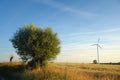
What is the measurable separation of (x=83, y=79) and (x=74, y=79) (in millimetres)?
689

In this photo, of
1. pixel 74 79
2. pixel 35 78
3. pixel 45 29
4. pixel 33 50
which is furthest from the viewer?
pixel 45 29

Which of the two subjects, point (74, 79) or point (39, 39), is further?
point (39, 39)

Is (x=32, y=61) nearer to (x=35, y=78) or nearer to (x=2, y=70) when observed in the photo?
(x=2, y=70)

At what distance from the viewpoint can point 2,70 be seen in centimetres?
3059

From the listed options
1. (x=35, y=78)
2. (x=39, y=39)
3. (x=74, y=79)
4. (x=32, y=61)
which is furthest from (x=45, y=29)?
(x=74, y=79)

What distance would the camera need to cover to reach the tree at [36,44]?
2950cm

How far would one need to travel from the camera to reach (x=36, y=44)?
29578mm

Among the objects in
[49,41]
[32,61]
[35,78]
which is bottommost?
[35,78]

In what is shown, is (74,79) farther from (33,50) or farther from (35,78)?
(33,50)

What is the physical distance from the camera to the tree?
29500 mm

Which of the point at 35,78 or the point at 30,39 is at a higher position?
the point at 30,39

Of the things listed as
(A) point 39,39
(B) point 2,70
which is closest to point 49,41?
(A) point 39,39

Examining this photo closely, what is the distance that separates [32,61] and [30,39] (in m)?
2.81

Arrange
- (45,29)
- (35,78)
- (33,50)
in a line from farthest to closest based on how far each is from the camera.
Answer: (45,29)
(33,50)
(35,78)
